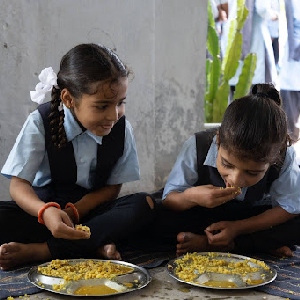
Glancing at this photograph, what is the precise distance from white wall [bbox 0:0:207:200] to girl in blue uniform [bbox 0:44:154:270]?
1.94 feet

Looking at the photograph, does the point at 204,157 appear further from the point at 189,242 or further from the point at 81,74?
the point at 81,74

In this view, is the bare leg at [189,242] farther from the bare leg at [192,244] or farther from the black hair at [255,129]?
the black hair at [255,129]

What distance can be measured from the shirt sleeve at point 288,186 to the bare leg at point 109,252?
72cm

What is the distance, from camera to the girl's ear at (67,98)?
2.31m

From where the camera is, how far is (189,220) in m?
2.49

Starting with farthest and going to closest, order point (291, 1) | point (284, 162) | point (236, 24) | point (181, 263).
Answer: point (291, 1), point (236, 24), point (284, 162), point (181, 263)

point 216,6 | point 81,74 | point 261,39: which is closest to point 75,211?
point 81,74

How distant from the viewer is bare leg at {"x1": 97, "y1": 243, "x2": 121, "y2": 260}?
2.21 m

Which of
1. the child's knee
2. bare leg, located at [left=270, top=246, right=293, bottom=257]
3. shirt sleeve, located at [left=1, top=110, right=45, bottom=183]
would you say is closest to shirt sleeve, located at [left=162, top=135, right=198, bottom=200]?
the child's knee

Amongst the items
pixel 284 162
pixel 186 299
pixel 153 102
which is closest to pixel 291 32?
pixel 153 102

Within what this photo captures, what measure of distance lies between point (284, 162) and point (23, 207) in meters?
1.07

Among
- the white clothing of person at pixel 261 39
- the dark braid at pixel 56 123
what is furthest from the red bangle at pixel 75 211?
the white clothing of person at pixel 261 39

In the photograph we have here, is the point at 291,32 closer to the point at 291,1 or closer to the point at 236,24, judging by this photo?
the point at 291,1

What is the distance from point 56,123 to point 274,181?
94 centimetres
